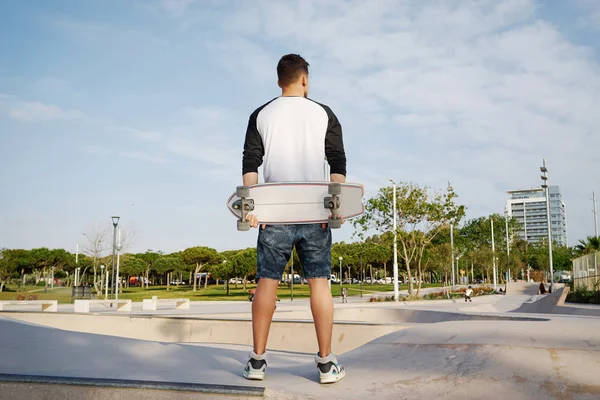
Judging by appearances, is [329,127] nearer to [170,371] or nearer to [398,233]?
[170,371]

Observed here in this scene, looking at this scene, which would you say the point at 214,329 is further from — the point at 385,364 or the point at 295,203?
the point at 295,203

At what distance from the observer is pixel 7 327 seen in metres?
4.53

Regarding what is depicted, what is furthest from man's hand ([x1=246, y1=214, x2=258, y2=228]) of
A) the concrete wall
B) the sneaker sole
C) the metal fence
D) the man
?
the metal fence

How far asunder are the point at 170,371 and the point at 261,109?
186 centimetres

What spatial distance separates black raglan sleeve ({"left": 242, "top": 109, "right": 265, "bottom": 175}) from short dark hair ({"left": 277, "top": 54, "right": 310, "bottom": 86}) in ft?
1.13

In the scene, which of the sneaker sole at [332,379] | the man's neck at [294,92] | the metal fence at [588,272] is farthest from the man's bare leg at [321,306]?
the metal fence at [588,272]

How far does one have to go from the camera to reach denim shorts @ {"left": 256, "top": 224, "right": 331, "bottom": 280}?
3.12 meters

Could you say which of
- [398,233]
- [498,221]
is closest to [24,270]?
[398,233]

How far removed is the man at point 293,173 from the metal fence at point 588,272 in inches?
880

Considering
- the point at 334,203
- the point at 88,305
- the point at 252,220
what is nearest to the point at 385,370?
the point at 334,203

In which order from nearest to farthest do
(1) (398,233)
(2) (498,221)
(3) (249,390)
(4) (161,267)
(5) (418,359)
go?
(3) (249,390), (5) (418,359), (1) (398,233), (4) (161,267), (2) (498,221)

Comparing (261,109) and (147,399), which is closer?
(147,399)

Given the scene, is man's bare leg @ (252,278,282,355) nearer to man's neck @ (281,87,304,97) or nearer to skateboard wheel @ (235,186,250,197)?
skateboard wheel @ (235,186,250,197)

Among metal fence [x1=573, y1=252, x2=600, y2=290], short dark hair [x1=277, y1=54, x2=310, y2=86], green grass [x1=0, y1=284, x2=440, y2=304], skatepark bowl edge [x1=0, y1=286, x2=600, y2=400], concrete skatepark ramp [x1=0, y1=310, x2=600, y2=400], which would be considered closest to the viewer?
skatepark bowl edge [x1=0, y1=286, x2=600, y2=400]
